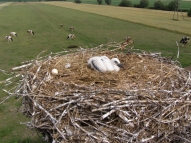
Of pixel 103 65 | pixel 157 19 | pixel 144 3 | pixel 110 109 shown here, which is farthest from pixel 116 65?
pixel 144 3

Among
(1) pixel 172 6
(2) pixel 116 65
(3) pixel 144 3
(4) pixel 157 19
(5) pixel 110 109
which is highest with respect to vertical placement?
(3) pixel 144 3

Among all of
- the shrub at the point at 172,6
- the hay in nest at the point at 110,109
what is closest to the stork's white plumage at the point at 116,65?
the hay in nest at the point at 110,109

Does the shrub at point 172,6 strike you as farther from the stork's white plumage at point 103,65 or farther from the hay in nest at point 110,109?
the hay in nest at point 110,109

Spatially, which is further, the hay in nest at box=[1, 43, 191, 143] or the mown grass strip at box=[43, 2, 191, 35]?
the mown grass strip at box=[43, 2, 191, 35]

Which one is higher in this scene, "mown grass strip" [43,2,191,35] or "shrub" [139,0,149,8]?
"shrub" [139,0,149,8]

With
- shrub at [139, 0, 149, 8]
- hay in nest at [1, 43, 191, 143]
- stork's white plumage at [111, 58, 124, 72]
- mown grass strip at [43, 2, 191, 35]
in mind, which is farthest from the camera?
shrub at [139, 0, 149, 8]

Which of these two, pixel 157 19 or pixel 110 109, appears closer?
pixel 110 109

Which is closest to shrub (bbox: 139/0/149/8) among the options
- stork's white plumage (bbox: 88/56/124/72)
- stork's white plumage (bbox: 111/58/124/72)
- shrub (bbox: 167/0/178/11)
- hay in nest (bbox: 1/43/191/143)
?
shrub (bbox: 167/0/178/11)

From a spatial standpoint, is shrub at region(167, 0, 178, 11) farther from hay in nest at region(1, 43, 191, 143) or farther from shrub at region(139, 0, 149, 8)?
hay in nest at region(1, 43, 191, 143)

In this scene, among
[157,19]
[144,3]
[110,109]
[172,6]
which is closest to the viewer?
[110,109]

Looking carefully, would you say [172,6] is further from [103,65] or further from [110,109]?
[110,109]

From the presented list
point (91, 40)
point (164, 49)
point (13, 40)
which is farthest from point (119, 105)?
point (13, 40)

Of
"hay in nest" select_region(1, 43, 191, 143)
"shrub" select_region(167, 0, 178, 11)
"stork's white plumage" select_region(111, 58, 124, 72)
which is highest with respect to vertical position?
"shrub" select_region(167, 0, 178, 11)

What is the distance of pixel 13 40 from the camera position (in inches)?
782
